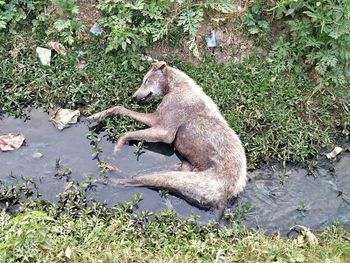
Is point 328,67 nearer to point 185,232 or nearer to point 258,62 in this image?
point 258,62

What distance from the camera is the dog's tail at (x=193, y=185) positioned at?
5.59 m

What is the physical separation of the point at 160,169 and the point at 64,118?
127 centimetres

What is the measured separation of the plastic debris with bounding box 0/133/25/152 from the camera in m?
5.98

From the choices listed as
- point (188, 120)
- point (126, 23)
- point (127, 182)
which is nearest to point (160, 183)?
point (127, 182)

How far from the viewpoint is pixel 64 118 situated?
634 centimetres

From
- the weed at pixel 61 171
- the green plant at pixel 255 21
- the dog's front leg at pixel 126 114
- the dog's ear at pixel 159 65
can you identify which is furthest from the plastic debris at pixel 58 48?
the green plant at pixel 255 21

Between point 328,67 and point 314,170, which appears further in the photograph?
point 328,67

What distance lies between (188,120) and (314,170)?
1531 mm

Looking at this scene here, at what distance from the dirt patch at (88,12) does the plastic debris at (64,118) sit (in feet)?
4.30

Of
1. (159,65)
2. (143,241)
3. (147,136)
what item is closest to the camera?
(143,241)

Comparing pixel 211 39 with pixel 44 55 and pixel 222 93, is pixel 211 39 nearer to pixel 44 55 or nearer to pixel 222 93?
pixel 222 93

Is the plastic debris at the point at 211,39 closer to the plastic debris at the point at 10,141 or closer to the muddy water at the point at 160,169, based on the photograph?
the muddy water at the point at 160,169

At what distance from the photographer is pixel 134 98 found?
6.57 metres

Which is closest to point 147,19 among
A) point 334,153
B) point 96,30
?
point 96,30
